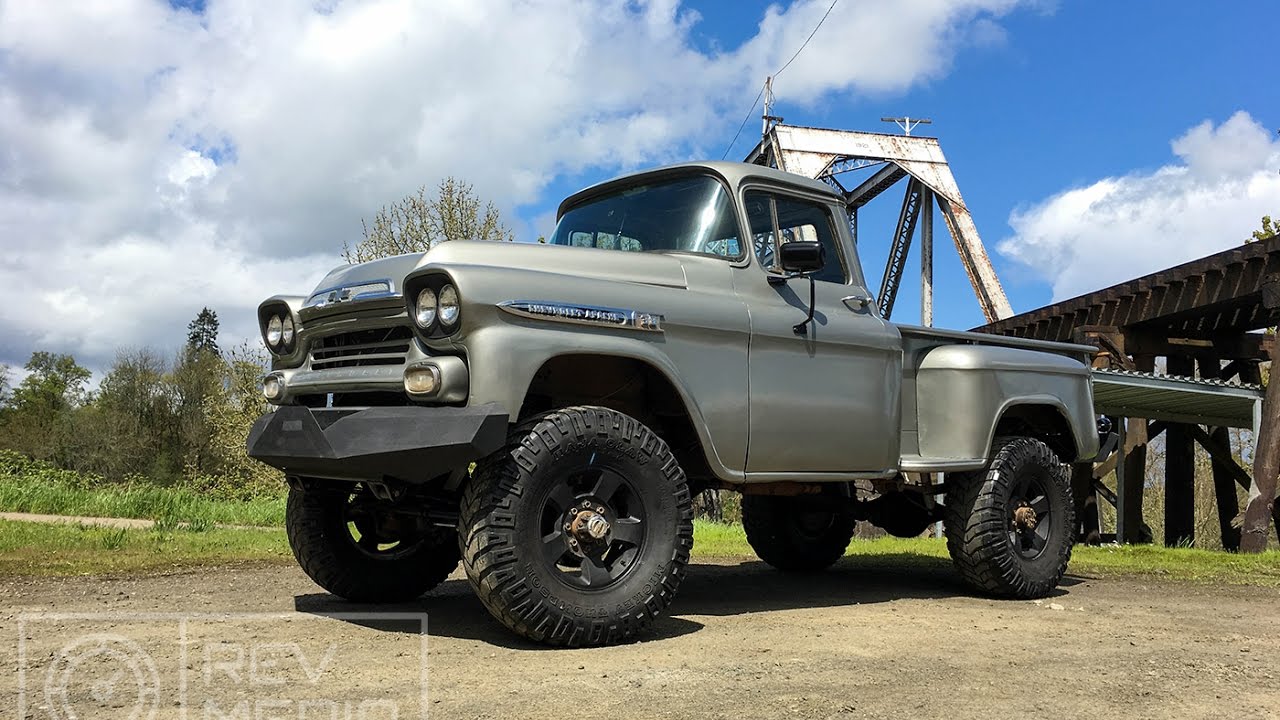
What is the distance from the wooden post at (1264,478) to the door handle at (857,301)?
24.3 ft

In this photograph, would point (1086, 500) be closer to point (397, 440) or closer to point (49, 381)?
point (397, 440)

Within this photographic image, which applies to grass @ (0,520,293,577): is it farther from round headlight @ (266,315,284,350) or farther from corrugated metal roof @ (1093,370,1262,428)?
corrugated metal roof @ (1093,370,1262,428)

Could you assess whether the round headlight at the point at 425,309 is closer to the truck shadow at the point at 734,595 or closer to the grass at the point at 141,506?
the truck shadow at the point at 734,595

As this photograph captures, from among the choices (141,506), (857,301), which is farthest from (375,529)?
(141,506)

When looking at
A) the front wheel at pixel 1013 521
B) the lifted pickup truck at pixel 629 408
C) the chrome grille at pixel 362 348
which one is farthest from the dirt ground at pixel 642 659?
the chrome grille at pixel 362 348

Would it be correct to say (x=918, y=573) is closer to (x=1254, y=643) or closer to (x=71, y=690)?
(x=1254, y=643)

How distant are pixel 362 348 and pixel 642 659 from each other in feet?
6.14

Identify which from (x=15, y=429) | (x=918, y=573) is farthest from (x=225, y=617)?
(x=15, y=429)

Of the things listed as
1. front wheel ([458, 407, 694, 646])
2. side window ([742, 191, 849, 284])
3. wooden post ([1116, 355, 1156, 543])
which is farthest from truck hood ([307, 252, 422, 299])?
wooden post ([1116, 355, 1156, 543])

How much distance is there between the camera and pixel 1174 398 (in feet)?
40.2

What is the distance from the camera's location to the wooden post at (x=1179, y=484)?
47.4 ft

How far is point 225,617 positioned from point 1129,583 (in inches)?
239

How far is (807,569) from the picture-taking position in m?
7.82

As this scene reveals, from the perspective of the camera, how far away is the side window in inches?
222
